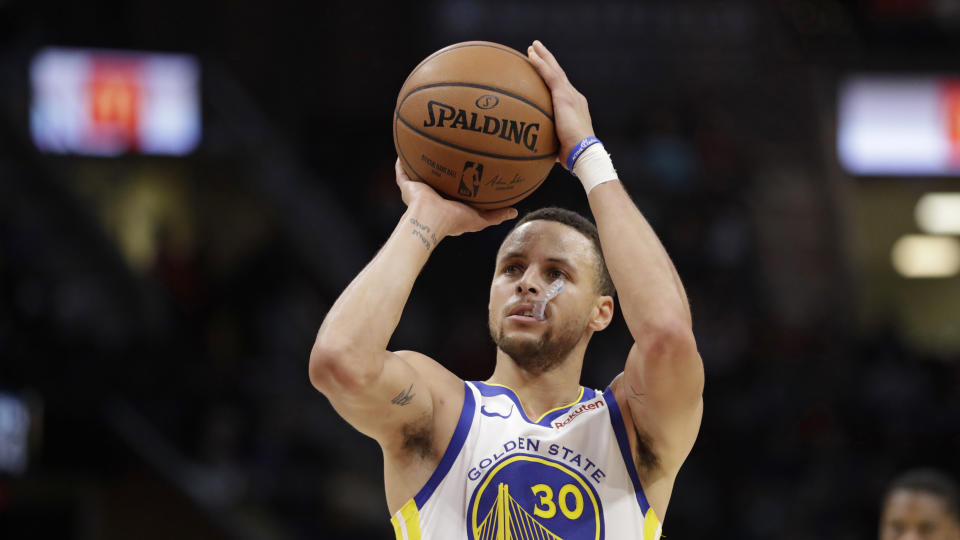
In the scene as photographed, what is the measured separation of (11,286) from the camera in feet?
A: 30.9

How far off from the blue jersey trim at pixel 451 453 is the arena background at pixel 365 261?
19.2ft

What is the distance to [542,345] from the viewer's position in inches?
138

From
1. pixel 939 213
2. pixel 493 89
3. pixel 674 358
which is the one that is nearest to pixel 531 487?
pixel 674 358

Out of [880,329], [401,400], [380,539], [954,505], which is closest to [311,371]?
[401,400]

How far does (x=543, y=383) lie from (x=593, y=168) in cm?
76

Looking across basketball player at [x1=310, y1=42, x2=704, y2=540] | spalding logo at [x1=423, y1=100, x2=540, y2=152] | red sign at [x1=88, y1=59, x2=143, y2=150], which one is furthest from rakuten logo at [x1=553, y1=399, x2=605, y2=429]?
red sign at [x1=88, y1=59, x2=143, y2=150]

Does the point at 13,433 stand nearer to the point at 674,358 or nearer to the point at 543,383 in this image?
the point at 543,383

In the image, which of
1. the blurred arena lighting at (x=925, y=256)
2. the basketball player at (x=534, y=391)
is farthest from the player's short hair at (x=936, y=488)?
the blurred arena lighting at (x=925, y=256)

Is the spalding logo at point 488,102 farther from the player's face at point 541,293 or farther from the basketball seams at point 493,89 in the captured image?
the player's face at point 541,293

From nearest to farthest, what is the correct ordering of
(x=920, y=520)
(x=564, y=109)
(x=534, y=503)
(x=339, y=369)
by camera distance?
(x=339, y=369) < (x=534, y=503) < (x=564, y=109) < (x=920, y=520)

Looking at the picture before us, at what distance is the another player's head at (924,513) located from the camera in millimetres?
4805

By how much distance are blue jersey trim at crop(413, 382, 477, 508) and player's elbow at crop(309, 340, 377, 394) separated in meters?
0.44

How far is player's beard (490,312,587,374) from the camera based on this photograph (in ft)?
11.5

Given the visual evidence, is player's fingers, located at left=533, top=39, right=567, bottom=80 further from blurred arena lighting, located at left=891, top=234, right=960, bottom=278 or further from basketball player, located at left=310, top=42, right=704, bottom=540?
blurred arena lighting, located at left=891, top=234, right=960, bottom=278
